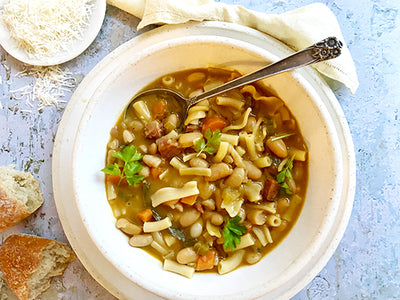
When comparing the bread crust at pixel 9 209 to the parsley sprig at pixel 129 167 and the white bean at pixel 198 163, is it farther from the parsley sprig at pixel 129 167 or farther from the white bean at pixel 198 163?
the white bean at pixel 198 163

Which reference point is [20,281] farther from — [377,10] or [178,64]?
[377,10]

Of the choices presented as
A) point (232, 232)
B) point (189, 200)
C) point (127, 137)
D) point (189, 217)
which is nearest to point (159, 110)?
point (127, 137)

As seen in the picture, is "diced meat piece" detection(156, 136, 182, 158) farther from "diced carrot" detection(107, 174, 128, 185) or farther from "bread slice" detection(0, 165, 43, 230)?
"bread slice" detection(0, 165, 43, 230)

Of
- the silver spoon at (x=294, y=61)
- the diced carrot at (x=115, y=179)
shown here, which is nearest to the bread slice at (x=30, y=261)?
the diced carrot at (x=115, y=179)

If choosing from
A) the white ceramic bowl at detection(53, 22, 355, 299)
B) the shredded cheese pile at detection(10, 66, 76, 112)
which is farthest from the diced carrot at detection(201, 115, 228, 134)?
the shredded cheese pile at detection(10, 66, 76, 112)

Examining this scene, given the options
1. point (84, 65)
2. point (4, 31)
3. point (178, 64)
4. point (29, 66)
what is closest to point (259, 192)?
point (178, 64)

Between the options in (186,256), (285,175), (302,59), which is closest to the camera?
(302,59)

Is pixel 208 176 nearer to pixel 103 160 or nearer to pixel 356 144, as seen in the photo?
pixel 103 160

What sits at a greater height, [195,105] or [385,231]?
[195,105]
